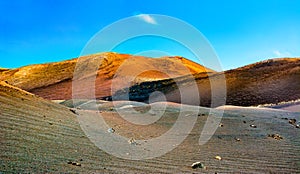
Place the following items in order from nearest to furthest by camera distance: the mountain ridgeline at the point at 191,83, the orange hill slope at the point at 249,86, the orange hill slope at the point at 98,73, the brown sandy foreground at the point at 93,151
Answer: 1. the brown sandy foreground at the point at 93,151
2. the orange hill slope at the point at 249,86
3. the mountain ridgeline at the point at 191,83
4. the orange hill slope at the point at 98,73

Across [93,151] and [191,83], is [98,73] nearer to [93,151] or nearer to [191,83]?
[191,83]

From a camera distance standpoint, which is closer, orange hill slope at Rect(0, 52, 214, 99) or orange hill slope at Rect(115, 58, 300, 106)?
orange hill slope at Rect(115, 58, 300, 106)

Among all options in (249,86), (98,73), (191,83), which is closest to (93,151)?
(249,86)

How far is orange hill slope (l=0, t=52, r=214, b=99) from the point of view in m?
64.3

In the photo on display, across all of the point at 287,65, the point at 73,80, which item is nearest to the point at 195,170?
the point at 287,65

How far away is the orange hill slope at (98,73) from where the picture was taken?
211ft

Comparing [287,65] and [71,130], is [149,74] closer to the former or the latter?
[287,65]

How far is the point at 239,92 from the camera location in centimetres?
3806

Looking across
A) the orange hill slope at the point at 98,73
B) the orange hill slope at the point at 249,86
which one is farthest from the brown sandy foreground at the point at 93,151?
the orange hill slope at the point at 98,73

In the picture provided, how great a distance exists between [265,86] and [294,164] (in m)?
33.3

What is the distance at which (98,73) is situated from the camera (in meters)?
74.1

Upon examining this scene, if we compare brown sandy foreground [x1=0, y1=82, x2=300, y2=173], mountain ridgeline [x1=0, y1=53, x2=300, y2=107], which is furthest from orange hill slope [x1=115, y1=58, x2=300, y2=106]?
brown sandy foreground [x1=0, y1=82, x2=300, y2=173]

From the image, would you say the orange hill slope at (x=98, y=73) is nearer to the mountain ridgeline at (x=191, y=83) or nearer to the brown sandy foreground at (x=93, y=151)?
the mountain ridgeline at (x=191, y=83)

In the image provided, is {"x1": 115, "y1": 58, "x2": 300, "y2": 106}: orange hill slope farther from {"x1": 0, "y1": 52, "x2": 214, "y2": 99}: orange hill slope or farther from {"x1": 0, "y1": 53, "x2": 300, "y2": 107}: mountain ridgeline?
{"x1": 0, "y1": 52, "x2": 214, "y2": 99}: orange hill slope
